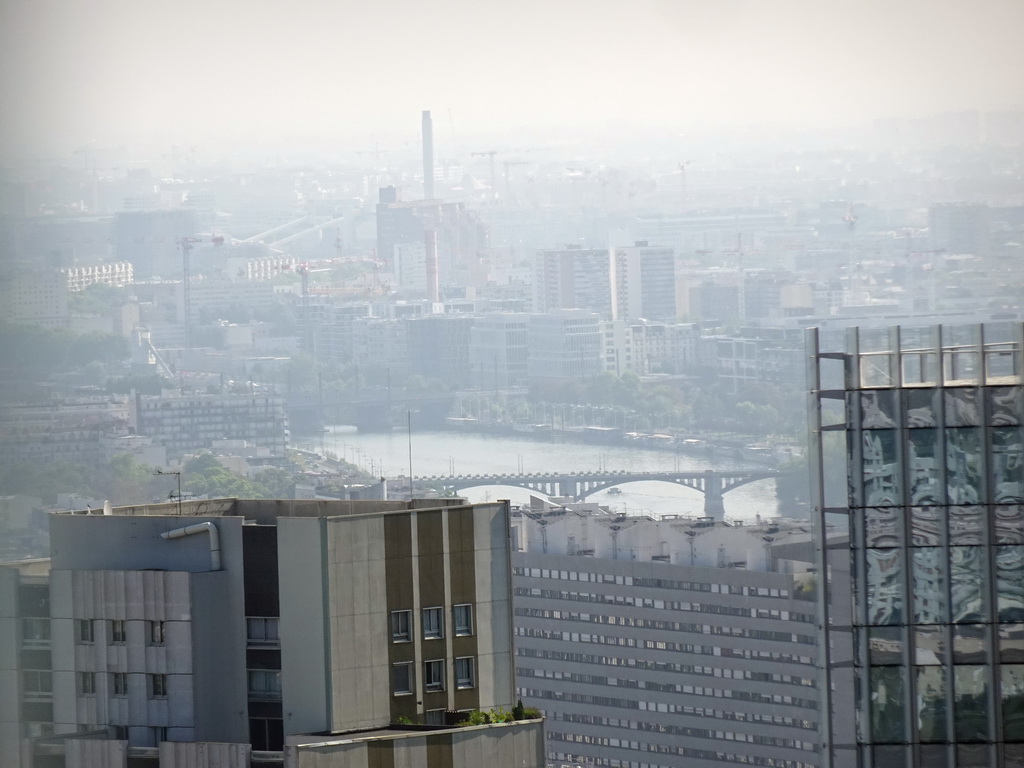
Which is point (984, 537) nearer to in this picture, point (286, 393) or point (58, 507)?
point (58, 507)

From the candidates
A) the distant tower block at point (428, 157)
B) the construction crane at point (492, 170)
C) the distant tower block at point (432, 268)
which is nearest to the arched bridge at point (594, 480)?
the distant tower block at point (432, 268)

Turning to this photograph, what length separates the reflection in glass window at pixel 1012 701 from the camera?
4031mm

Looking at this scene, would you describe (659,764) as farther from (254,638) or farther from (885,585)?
(885,585)

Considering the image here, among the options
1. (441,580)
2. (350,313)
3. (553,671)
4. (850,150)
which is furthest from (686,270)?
(441,580)

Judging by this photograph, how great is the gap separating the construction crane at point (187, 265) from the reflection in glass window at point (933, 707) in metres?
56.6

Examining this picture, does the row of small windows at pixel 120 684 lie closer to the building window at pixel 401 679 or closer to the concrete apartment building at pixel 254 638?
the concrete apartment building at pixel 254 638

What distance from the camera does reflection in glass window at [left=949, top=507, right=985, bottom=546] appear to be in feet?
13.5

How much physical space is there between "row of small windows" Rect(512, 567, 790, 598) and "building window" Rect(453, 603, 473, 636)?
18148 mm

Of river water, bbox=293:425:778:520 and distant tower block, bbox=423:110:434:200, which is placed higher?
distant tower block, bbox=423:110:434:200

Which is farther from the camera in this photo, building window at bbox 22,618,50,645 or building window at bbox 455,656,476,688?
building window at bbox 22,618,50,645

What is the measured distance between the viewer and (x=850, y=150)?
68375 mm

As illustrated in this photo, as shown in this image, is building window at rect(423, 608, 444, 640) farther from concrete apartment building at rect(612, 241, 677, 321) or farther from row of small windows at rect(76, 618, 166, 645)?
concrete apartment building at rect(612, 241, 677, 321)

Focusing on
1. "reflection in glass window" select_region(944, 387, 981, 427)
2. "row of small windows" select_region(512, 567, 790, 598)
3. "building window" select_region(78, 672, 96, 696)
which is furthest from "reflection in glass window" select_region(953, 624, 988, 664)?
"row of small windows" select_region(512, 567, 790, 598)

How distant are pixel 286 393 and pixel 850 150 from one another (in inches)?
1002
